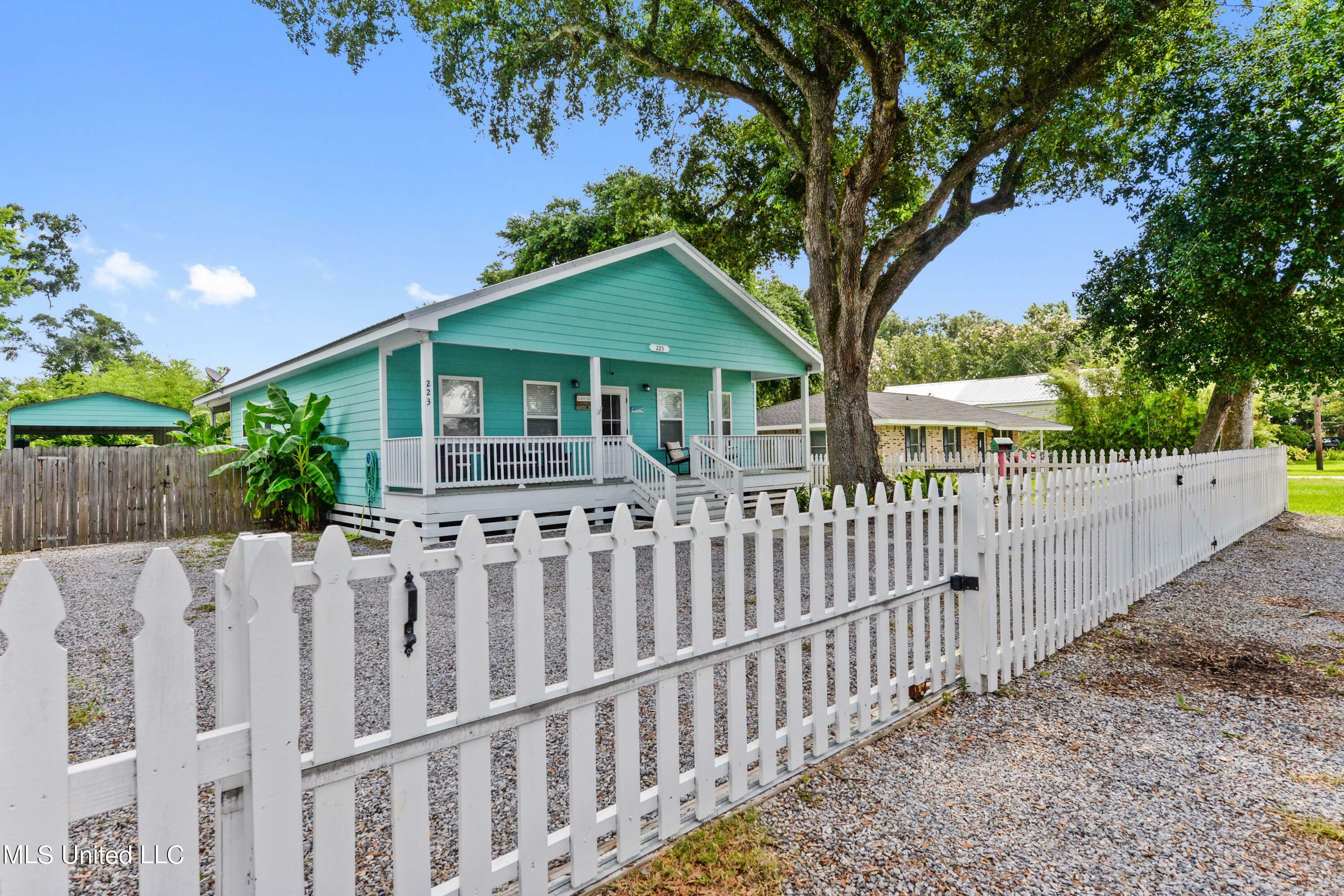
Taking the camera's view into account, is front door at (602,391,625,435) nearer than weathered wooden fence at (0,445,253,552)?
No

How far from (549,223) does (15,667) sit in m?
27.4

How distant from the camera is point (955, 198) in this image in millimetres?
12727

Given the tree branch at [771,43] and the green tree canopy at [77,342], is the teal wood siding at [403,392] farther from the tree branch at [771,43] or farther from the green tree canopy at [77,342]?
the green tree canopy at [77,342]

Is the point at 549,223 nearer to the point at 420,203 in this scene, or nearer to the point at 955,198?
the point at 955,198

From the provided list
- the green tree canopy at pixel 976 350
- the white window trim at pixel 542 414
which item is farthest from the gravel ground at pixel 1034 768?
the green tree canopy at pixel 976 350

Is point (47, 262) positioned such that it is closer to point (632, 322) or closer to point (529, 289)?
point (529, 289)

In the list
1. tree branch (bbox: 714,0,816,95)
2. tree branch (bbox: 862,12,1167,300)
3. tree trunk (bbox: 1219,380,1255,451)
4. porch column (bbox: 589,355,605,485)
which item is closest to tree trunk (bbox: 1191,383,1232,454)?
tree trunk (bbox: 1219,380,1255,451)

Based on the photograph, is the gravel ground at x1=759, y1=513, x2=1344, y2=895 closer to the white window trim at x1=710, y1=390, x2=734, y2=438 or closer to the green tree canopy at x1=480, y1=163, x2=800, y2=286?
the white window trim at x1=710, y1=390, x2=734, y2=438

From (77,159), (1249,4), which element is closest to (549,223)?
(1249,4)

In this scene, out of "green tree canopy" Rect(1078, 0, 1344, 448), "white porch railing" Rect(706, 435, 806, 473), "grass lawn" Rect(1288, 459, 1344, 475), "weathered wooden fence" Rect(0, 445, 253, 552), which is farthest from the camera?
"grass lawn" Rect(1288, 459, 1344, 475)

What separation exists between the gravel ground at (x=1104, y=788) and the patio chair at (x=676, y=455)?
436 inches

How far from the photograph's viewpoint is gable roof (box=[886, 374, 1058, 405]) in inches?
1409

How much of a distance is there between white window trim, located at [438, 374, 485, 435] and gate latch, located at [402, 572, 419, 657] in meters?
11.5

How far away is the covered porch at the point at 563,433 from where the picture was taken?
37.9 ft
